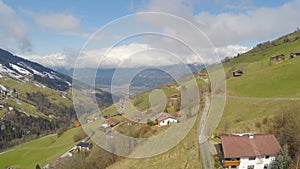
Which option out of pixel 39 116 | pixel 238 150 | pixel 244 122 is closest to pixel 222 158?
pixel 238 150

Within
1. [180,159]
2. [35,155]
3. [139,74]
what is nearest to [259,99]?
[180,159]

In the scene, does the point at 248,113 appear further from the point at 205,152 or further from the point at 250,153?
the point at 250,153

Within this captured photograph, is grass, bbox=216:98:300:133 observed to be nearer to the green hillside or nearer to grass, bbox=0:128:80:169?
the green hillside

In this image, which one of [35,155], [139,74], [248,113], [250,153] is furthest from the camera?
[35,155]

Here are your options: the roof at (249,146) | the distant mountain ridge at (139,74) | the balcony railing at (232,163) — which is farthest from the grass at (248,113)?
the distant mountain ridge at (139,74)

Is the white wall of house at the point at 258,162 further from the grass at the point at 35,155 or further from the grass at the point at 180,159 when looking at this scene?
the grass at the point at 35,155

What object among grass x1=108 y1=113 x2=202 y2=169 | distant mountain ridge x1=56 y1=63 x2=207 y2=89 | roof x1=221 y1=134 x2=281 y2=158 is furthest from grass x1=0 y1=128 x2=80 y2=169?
distant mountain ridge x1=56 y1=63 x2=207 y2=89

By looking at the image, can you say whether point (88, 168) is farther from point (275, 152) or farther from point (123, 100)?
point (123, 100)
